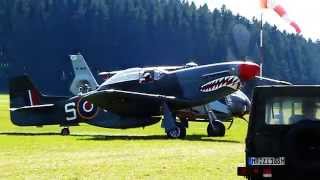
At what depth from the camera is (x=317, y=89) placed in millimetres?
9289

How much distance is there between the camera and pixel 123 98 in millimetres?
28344

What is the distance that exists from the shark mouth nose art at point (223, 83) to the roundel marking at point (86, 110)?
5.14 m

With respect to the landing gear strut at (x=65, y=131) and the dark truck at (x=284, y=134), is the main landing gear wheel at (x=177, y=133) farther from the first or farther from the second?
the dark truck at (x=284, y=134)

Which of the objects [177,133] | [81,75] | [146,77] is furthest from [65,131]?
[81,75]

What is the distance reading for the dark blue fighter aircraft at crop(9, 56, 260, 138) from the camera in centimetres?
2731

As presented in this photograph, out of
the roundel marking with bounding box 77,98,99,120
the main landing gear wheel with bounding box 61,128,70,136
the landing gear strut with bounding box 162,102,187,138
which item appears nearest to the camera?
the landing gear strut with bounding box 162,102,187,138

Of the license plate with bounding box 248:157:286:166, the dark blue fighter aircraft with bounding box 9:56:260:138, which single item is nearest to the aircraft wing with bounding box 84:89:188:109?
the dark blue fighter aircraft with bounding box 9:56:260:138

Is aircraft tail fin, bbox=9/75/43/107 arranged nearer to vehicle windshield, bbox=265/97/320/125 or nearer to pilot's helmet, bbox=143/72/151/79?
pilot's helmet, bbox=143/72/151/79

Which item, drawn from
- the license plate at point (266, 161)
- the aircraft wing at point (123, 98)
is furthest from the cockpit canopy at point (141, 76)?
the license plate at point (266, 161)

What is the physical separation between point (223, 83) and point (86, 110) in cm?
631

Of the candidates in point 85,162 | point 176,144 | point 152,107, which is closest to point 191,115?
point 152,107

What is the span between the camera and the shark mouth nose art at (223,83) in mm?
27031

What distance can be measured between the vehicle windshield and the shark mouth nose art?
17684 mm

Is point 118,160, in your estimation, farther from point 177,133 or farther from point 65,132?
point 65,132
